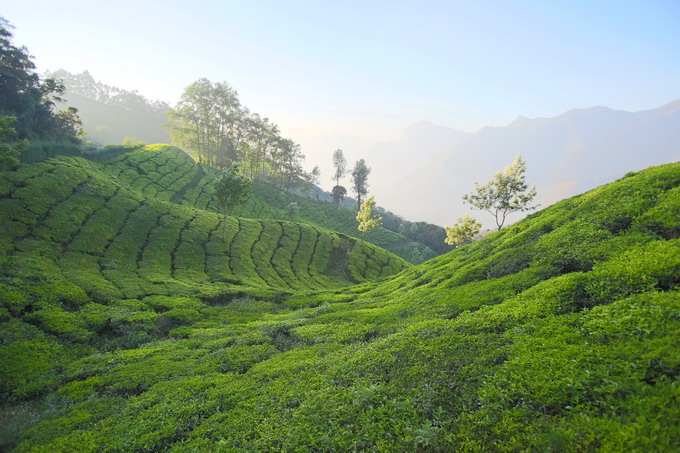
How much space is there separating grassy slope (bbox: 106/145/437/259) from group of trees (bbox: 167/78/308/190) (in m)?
10.4

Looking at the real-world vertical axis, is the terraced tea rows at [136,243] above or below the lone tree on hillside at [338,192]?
below

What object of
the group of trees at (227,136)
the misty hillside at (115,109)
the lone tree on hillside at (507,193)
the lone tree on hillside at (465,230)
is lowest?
the lone tree on hillside at (465,230)

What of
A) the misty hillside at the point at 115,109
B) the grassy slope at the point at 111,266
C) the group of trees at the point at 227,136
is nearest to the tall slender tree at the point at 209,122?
the group of trees at the point at 227,136

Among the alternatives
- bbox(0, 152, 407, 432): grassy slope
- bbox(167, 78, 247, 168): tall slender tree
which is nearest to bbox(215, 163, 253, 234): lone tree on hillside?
bbox(0, 152, 407, 432): grassy slope

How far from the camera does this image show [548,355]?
280 inches

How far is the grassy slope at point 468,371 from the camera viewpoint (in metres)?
5.60

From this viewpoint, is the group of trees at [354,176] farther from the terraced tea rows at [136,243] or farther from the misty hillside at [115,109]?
the misty hillside at [115,109]

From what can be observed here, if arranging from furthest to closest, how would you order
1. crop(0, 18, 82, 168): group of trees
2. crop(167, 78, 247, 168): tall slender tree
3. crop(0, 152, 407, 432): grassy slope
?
crop(167, 78, 247, 168): tall slender tree
crop(0, 18, 82, 168): group of trees
crop(0, 152, 407, 432): grassy slope

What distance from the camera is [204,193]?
6259cm

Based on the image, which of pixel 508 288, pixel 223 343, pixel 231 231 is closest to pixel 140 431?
pixel 223 343

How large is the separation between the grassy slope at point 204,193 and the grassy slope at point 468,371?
43.1 metres

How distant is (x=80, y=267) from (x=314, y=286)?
74.0 feet

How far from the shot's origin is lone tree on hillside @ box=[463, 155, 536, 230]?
41.0 metres

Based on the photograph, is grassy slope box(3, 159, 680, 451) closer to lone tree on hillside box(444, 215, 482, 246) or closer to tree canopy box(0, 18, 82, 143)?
lone tree on hillside box(444, 215, 482, 246)
